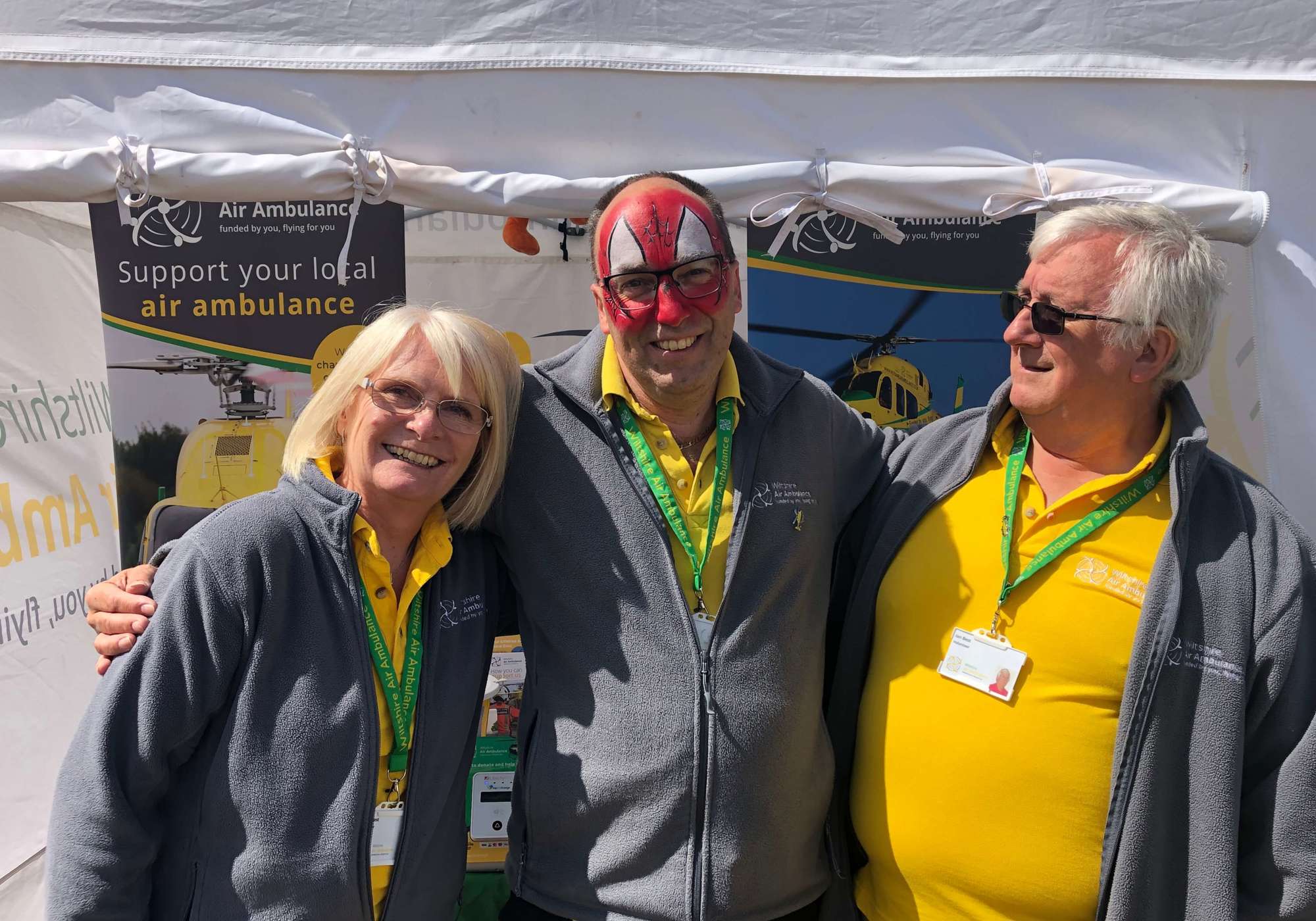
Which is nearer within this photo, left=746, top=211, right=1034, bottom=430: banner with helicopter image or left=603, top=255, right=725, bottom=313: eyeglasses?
left=603, top=255, right=725, bottom=313: eyeglasses

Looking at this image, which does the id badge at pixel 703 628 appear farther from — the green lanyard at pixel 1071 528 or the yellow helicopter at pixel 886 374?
the yellow helicopter at pixel 886 374

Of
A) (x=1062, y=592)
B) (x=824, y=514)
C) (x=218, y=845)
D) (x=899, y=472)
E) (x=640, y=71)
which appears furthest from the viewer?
(x=640, y=71)

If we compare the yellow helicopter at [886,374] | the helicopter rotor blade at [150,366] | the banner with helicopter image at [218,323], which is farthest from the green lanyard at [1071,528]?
the helicopter rotor blade at [150,366]

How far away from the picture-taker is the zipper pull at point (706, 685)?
1606 mm

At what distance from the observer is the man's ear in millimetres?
1744

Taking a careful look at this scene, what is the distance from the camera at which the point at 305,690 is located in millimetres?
1457

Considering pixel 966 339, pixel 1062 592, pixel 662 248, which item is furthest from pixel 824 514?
pixel 966 339

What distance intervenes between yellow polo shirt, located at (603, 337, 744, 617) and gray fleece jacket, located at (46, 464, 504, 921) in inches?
21.7

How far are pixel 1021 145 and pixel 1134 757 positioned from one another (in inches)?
67.9

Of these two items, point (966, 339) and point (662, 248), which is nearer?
point (662, 248)

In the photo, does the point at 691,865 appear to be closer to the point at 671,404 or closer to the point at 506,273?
the point at 671,404

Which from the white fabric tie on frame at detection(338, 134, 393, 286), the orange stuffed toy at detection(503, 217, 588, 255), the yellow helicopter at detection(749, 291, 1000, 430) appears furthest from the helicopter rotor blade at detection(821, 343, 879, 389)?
the white fabric tie on frame at detection(338, 134, 393, 286)

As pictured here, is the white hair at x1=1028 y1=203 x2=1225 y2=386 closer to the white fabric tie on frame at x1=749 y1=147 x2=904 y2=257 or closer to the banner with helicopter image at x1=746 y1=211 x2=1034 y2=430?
the white fabric tie on frame at x1=749 y1=147 x2=904 y2=257

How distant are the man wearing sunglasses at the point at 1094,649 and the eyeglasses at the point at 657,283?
622 mm
